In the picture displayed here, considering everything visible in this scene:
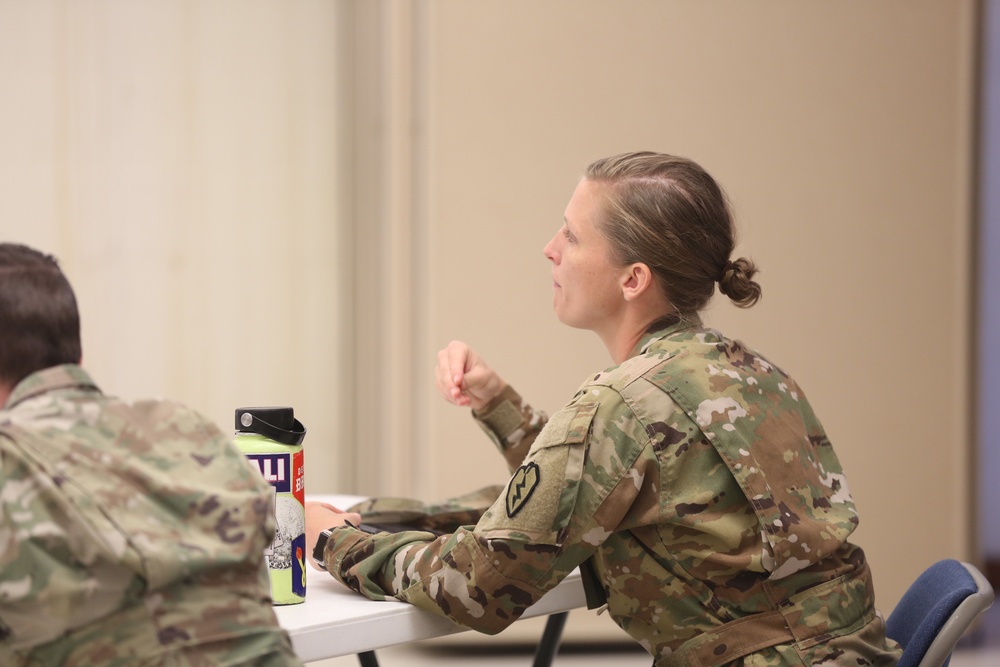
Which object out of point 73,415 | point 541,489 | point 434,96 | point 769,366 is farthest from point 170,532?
point 434,96

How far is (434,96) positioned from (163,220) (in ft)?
3.19

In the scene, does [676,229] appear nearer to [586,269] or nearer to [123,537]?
[586,269]

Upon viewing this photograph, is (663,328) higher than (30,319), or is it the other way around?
(30,319)

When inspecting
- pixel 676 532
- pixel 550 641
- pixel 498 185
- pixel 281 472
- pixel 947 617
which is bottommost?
pixel 550 641

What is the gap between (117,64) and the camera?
3.38 m

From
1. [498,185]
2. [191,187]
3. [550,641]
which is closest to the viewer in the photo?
[550,641]

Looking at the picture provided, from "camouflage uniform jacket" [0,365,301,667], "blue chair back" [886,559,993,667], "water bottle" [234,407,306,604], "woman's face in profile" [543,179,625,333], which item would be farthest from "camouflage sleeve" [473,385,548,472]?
"camouflage uniform jacket" [0,365,301,667]

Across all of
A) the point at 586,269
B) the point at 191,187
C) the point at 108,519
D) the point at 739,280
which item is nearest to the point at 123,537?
the point at 108,519

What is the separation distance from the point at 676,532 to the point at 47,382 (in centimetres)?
80

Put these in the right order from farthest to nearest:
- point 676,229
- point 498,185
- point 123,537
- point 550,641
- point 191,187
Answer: point 191,187 < point 498,185 < point 550,641 < point 676,229 < point 123,537

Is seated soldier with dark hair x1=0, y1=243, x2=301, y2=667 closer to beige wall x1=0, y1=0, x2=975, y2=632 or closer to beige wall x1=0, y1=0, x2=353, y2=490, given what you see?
beige wall x1=0, y1=0, x2=975, y2=632

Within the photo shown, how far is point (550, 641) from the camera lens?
1884 mm

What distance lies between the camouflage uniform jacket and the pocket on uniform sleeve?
1.19 feet

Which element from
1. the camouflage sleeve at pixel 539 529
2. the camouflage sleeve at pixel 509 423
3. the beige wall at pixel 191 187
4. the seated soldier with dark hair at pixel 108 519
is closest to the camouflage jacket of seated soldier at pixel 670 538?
the camouflage sleeve at pixel 539 529
